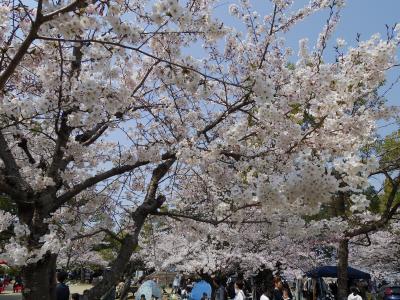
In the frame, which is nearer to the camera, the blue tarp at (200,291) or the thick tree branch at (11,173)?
the thick tree branch at (11,173)

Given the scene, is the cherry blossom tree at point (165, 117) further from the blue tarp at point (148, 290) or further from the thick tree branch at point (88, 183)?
the blue tarp at point (148, 290)

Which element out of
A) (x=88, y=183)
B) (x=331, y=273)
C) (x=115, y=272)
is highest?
(x=88, y=183)

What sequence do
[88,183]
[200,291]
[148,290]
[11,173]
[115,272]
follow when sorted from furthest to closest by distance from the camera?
[200,291] → [148,290] → [88,183] → [115,272] → [11,173]

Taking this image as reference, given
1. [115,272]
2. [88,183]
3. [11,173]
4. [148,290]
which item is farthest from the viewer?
[148,290]

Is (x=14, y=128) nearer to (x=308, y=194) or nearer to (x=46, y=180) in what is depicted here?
(x=46, y=180)

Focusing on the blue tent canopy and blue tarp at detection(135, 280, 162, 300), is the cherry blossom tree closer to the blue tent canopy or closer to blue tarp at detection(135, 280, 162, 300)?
blue tarp at detection(135, 280, 162, 300)

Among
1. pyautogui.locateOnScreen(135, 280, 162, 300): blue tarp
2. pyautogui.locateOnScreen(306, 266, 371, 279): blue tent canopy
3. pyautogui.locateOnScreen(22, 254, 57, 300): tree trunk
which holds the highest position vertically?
pyautogui.locateOnScreen(306, 266, 371, 279): blue tent canopy

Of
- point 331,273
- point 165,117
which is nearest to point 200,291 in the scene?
point 331,273

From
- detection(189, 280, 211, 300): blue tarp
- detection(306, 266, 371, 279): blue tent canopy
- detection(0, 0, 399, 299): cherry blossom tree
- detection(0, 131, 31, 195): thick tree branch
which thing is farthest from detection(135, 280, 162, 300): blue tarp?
detection(0, 131, 31, 195): thick tree branch

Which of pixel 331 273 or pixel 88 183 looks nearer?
pixel 88 183

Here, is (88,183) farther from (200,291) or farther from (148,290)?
(200,291)

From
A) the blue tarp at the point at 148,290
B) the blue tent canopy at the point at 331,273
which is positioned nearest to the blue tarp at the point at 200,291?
the blue tarp at the point at 148,290

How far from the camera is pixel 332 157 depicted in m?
4.80

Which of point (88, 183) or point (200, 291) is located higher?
point (88, 183)
